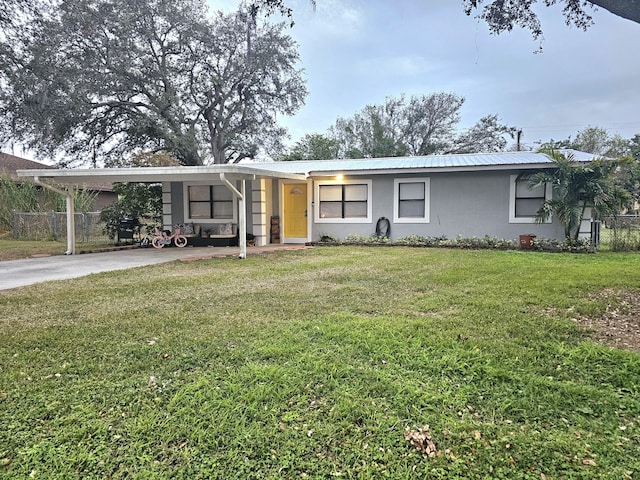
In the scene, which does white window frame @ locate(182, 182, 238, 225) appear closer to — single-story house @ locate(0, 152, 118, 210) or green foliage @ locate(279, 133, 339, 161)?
single-story house @ locate(0, 152, 118, 210)

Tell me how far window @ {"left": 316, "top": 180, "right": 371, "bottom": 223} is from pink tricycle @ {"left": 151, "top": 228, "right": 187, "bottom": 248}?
4.38m

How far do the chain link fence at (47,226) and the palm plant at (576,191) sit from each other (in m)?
14.8

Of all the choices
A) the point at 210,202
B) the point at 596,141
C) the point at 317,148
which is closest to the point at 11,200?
the point at 210,202

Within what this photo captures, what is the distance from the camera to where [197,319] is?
4.24 meters

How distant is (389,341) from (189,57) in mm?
20147

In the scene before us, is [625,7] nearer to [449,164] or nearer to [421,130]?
[449,164]

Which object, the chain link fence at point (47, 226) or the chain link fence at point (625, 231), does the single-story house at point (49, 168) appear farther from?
the chain link fence at point (625, 231)

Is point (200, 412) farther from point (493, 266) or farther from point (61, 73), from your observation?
point (61, 73)

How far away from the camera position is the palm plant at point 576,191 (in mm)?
9461

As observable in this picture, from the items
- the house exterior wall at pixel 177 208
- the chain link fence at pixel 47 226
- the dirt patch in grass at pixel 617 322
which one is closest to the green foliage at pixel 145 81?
the chain link fence at pixel 47 226

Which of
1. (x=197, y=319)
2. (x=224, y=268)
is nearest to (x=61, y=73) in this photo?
(x=224, y=268)

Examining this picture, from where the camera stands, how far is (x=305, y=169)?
42.4 ft

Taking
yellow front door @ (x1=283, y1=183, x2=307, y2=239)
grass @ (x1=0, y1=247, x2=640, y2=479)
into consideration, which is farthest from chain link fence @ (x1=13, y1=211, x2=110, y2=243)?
grass @ (x1=0, y1=247, x2=640, y2=479)

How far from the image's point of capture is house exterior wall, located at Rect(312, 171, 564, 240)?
1127 centimetres
